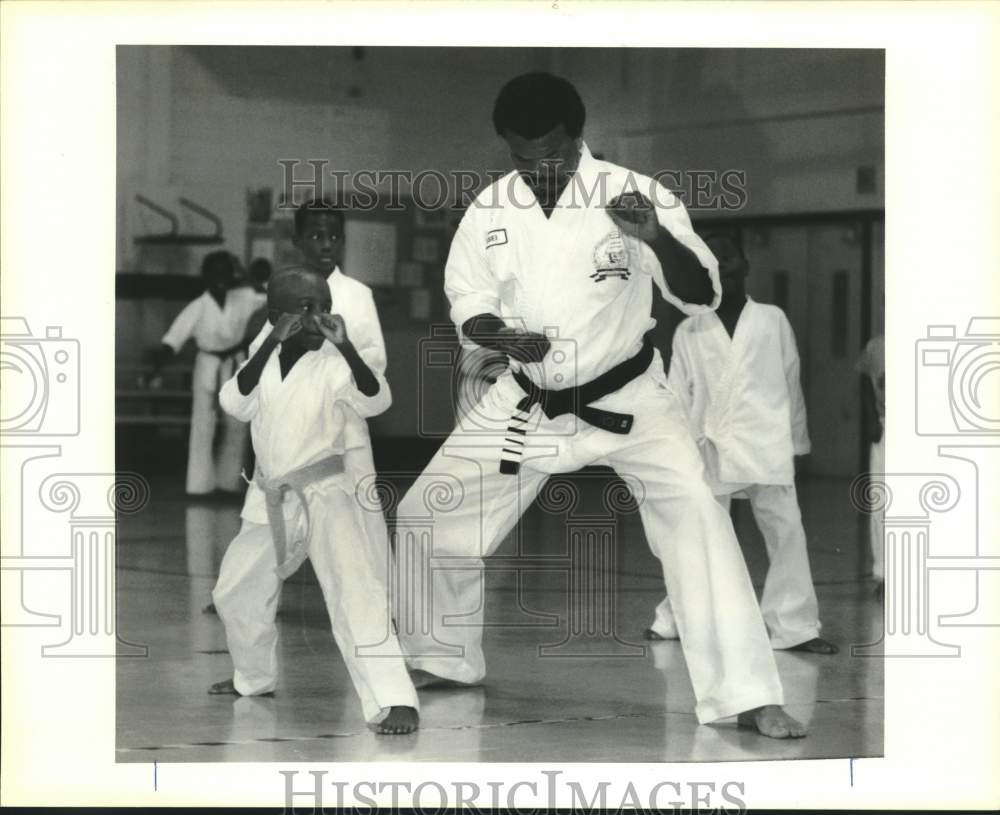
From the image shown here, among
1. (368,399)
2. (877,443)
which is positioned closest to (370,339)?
(368,399)

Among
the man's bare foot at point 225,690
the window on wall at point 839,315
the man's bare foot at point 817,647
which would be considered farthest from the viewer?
the man's bare foot at point 817,647

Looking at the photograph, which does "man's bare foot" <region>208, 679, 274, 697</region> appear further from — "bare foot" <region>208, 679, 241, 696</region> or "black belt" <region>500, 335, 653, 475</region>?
"black belt" <region>500, 335, 653, 475</region>

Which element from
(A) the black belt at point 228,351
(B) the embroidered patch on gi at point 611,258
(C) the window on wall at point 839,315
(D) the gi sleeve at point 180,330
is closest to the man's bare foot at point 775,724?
(C) the window on wall at point 839,315

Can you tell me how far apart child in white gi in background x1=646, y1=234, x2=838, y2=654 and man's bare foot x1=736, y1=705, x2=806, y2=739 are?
1.65ft

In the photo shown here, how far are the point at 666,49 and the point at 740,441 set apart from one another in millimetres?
1051

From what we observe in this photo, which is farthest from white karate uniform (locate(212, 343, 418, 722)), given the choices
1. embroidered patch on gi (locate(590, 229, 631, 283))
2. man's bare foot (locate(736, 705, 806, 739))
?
man's bare foot (locate(736, 705, 806, 739))

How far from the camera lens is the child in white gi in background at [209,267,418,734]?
5344mm

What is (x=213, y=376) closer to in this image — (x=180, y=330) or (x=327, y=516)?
(x=180, y=330)

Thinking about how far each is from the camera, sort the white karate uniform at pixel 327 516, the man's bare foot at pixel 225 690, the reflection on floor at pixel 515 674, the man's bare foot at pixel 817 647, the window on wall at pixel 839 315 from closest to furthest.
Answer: the reflection on floor at pixel 515 674 → the white karate uniform at pixel 327 516 → the man's bare foot at pixel 225 690 → the window on wall at pixel 839 315 → the man's bare foot at pixel 817 647

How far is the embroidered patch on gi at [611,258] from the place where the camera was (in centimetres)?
535

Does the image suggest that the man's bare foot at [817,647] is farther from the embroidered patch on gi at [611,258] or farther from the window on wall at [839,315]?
the embroidered patch on gi at [611,258]

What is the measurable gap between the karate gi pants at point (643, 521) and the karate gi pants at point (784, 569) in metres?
0.51

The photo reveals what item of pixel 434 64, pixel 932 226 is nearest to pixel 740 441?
pixel 932 226

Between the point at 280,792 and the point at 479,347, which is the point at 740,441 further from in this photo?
the point at 280,792
